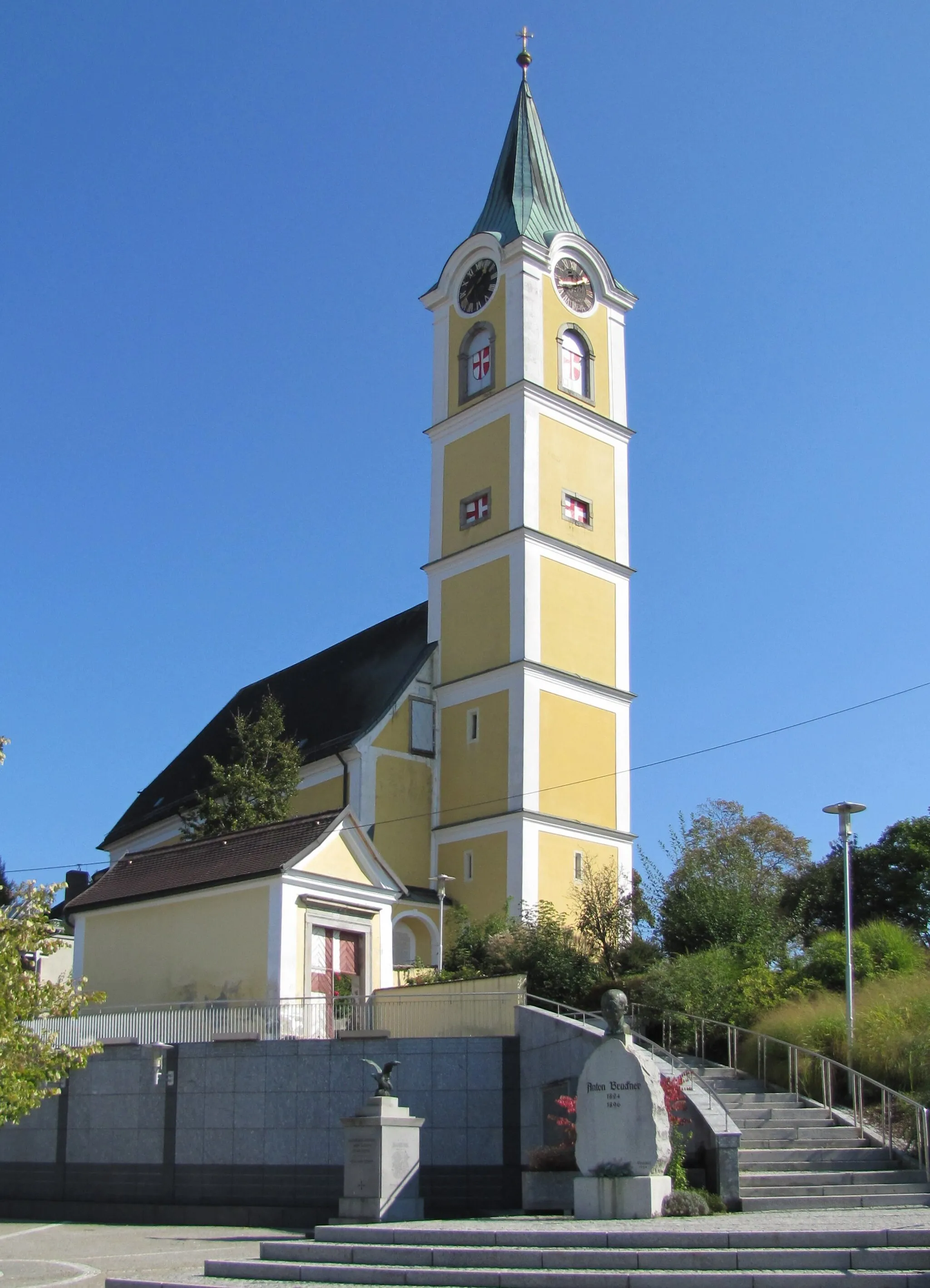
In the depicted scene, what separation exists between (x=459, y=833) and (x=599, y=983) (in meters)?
9.76

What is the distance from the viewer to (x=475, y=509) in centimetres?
4181

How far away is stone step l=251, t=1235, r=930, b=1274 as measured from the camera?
41.5ft

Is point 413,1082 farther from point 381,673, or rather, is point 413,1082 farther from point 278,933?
point 381,673

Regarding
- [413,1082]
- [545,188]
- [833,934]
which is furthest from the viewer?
[545,188]

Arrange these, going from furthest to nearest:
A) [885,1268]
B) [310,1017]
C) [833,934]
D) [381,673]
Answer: [381,673] → [833,934] → [310,1017] → [885,1268]

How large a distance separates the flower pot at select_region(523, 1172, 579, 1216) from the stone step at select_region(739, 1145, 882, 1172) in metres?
2.30

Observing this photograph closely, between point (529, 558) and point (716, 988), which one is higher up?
point (529, 558)

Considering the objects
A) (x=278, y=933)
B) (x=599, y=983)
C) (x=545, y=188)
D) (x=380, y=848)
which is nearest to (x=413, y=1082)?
(x=278, y=933)

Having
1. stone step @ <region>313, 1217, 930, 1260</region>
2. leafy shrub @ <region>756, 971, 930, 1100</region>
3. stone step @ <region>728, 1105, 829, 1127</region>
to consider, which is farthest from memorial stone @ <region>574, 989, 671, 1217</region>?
leafy shrub @ <region>756, 971, 930, 1100</region>

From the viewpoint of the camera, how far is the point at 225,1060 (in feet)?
78.3

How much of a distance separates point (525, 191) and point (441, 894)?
74.7 feet

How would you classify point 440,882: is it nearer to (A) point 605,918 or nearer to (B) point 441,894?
(B) point 441,894

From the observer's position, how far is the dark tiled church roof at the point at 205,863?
27422mm

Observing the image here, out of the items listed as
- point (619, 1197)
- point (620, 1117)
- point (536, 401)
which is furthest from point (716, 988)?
point (536, 401)
